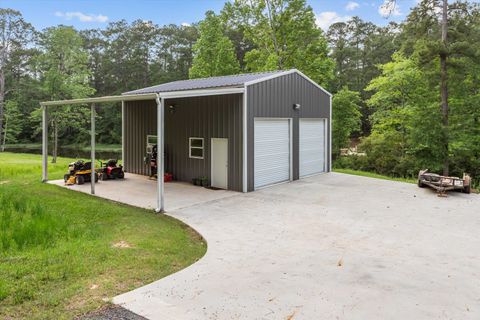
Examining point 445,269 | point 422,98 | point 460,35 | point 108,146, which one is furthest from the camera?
point 108,146

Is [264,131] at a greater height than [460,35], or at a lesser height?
lesser

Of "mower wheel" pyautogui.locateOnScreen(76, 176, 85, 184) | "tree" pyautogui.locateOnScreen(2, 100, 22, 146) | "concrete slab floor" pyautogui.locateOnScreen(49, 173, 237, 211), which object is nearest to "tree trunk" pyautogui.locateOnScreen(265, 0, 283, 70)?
"concrete slab floor" pyautogui.locateOnScreen(49, 173, 237, 211)

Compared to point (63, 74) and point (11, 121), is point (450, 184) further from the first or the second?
point (11, 121)

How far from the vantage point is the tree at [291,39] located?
71.4ft

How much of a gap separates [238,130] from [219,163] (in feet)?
3.93

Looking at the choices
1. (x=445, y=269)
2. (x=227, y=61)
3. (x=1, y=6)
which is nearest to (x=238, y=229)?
(x=445, y=269)

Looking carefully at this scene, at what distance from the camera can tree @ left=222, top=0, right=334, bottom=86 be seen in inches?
857

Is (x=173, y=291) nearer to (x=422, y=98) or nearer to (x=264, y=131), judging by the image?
(x=264, y=131)

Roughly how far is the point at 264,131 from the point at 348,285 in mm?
7027

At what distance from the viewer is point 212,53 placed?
24.3 meters

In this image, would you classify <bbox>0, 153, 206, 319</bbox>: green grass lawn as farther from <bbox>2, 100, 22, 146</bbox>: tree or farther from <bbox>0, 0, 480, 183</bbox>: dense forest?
<bbox>2, 100, 22, 146</bbox>: tree

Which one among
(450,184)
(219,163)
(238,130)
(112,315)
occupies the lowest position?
(112,315)

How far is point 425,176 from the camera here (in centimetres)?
1057

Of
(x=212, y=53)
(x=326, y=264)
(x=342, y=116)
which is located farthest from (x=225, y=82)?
(x=212, y=53)
